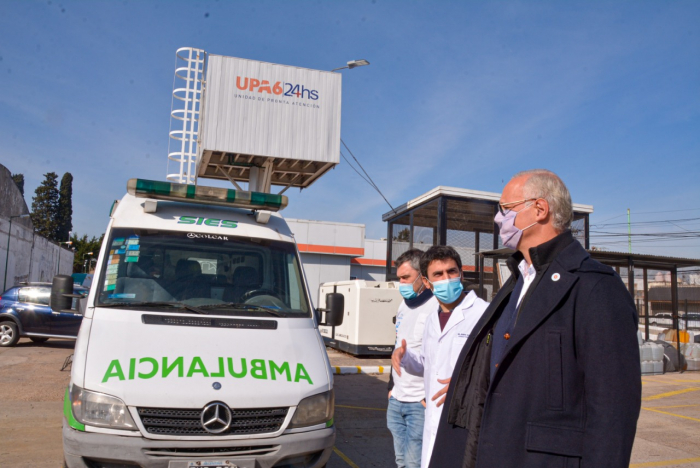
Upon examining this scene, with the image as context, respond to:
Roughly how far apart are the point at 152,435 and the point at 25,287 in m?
12.8

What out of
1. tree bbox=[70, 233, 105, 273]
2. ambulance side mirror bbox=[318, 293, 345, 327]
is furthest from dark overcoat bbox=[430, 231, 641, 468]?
tree bbox=[70, 233, 105, 273]

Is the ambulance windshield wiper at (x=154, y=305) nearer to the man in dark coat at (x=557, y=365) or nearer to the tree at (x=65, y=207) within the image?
the man in dark coat at (x=557, y=365)

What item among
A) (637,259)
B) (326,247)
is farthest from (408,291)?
(326,247)

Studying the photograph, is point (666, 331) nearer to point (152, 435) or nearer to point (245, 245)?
point (245, 245)

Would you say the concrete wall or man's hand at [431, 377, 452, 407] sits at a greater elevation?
the concrete wall

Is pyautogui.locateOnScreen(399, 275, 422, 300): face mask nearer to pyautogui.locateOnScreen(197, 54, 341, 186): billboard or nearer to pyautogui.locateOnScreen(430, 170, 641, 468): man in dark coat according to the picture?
pyautogui.locateOnScreen(430, 170, 641, 468): man in dark coat

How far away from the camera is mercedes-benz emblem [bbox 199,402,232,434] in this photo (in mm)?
3439

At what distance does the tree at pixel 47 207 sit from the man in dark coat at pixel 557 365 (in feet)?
276

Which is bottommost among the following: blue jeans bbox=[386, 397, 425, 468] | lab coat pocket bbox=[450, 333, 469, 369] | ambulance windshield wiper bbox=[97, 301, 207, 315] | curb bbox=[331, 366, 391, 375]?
curb bbox=[331, 366, 391, 375]

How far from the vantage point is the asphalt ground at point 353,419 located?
577 cm

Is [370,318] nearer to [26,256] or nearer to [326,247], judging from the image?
[326,247]

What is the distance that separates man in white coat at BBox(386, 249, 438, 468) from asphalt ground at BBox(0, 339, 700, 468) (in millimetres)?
1914

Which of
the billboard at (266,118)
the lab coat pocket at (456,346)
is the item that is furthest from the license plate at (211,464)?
the billboard at (266,118)

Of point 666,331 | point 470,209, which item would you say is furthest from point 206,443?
point 666,331
